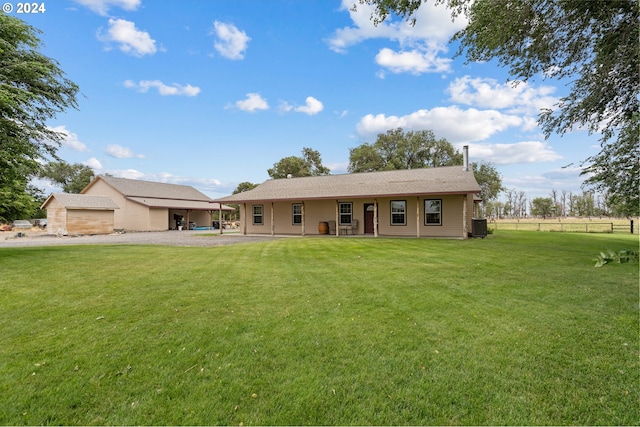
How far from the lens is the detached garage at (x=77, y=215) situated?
2380cm

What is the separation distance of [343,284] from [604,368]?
3.76 meters

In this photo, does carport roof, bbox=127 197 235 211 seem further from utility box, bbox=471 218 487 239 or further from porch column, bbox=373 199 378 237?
utility box, bbox=471 218 487 239

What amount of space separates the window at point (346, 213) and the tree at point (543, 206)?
212 ft

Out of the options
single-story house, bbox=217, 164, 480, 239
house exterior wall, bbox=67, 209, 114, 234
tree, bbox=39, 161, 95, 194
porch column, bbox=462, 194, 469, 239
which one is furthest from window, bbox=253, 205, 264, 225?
tree, bbox=39, 161, 95, 194

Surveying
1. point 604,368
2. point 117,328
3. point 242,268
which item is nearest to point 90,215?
point 242,268

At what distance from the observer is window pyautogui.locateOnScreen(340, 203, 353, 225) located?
19061 mm

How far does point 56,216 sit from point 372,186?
80.0 feet

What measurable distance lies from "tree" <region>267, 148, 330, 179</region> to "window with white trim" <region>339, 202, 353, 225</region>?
23.0 meters

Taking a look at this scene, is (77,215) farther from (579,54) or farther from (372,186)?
(579,54)

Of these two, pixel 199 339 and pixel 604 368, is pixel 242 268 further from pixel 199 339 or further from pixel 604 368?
pixel 604 368

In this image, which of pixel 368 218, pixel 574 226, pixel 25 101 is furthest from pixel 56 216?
pixel 574 226

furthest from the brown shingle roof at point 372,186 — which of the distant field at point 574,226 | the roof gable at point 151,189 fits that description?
the distant field at point 574,226

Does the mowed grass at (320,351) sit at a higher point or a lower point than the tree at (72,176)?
lower

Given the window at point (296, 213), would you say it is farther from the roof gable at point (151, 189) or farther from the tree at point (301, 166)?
the tree at point (301, 166)
